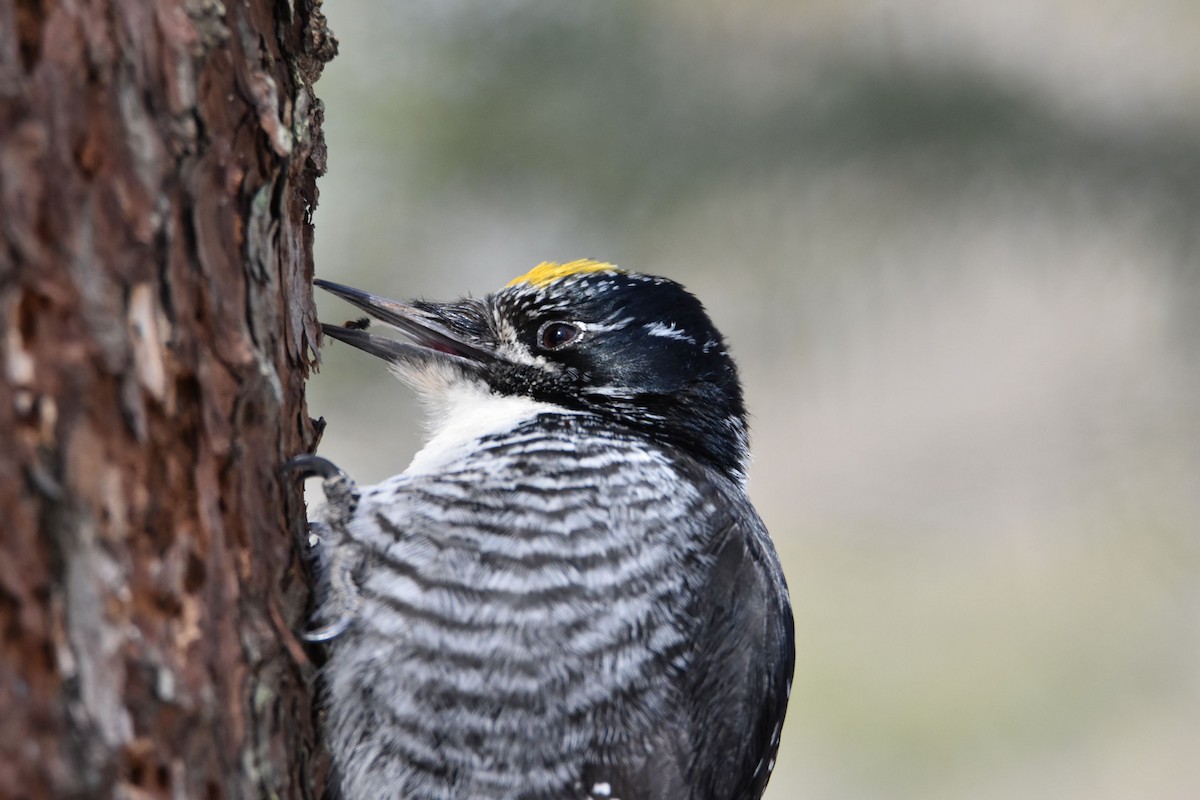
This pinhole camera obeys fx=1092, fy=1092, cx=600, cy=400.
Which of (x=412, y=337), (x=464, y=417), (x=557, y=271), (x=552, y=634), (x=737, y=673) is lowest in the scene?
(x=552, y=634)

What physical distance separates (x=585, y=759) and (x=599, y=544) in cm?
36

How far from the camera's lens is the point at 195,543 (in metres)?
1.27

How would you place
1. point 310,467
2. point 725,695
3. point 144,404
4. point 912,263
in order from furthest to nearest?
point 912,263, point 725,695, point 310,467, point 144,404

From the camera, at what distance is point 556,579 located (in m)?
1.83

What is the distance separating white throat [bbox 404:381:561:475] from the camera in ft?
6.95

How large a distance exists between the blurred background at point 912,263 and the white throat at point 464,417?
108 centimetres

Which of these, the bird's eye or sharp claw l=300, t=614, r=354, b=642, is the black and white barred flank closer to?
sharp claw l=300, t=614, r=354, b=642

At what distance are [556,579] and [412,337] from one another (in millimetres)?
832

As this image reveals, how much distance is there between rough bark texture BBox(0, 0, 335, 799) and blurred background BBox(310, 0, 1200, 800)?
6.69 ft

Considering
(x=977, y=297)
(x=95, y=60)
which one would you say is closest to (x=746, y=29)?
(x=977, y=297)

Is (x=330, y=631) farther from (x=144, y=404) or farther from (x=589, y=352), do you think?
(x=589, y=352)

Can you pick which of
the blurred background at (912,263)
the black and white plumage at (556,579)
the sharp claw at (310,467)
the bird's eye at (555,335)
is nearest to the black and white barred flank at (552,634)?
the black and white plumage at (556,579)

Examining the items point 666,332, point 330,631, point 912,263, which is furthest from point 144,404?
point 912,263

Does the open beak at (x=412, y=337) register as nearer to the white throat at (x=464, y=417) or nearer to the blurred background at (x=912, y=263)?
the white throat at (x=464, y=417)
